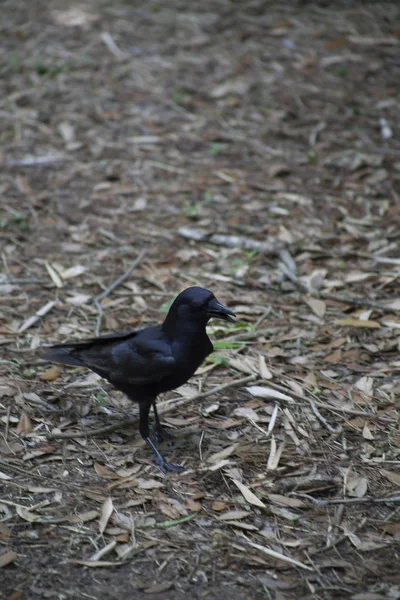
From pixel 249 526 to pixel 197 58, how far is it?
697 centimetres

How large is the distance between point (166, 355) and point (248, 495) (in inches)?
35.7

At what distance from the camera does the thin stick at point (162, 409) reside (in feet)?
14.5

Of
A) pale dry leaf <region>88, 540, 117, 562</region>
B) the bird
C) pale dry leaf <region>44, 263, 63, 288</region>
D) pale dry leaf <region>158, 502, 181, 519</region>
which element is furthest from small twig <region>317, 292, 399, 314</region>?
pale dry leaf <region>88, 540, 117, 562</region>

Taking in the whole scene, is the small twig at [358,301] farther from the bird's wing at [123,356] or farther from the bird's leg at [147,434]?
the bird's leg at [147,434]

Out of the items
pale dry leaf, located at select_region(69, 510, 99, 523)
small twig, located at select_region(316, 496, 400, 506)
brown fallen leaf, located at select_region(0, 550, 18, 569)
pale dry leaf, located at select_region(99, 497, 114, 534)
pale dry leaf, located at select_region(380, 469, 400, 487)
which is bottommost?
pale dry leaf, located at select_region(380, 469, 400, 487)

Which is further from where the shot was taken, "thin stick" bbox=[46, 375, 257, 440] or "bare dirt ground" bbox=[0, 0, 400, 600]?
"thin stick" bbox=[46, 375, 257, 440]

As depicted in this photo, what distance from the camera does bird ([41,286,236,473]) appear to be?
429 centimetres

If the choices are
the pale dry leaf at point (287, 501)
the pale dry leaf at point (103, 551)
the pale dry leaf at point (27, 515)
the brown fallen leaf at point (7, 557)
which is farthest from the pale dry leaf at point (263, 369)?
the brown fallen leaf at point (7, 557)

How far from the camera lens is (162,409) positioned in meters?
4.80

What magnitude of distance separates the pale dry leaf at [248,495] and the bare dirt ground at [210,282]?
0.4 inches

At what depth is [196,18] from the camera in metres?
10.2

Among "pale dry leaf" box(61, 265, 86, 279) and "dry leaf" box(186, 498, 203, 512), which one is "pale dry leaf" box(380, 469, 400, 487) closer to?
"dry leaf" box(186, 498, 203, 512)

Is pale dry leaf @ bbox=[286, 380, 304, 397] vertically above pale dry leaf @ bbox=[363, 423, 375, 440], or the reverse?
pale dry leaf @ bbox=[363, 423, 375, 440]

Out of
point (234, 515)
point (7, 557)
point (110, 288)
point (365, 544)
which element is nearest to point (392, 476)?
point (365, 544)
